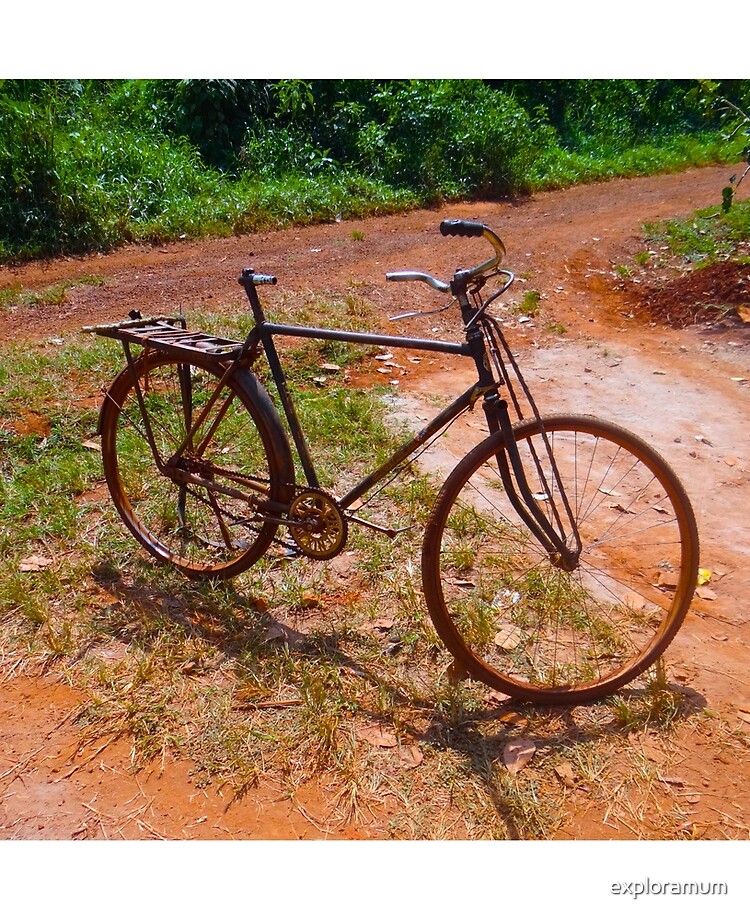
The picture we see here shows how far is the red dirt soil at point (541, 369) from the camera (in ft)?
7.64

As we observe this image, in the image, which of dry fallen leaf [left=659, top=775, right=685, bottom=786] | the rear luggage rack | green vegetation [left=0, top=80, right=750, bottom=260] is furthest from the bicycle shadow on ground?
green vegetation [left=0, top=80, right=750, bottom=260]

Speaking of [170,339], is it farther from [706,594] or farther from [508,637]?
[706,594]

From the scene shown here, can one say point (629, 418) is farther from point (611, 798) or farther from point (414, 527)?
point (611, 798)

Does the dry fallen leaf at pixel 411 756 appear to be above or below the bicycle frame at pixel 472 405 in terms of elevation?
below

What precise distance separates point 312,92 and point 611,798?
10.5 metres

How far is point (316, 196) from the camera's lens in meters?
9.12

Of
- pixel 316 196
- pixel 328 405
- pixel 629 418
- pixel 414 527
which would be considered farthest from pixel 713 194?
pixel 414 527

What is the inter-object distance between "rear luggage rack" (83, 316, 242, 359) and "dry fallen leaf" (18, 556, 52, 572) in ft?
3.35

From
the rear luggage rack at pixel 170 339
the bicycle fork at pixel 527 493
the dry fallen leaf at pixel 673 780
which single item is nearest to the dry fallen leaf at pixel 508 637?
the bicycle fork at pixel 527 493

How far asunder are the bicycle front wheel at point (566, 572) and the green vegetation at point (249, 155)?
4.35 m

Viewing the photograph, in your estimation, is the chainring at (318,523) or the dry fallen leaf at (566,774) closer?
the dry fallen leaf at (566,774)

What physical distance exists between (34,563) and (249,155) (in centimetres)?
744

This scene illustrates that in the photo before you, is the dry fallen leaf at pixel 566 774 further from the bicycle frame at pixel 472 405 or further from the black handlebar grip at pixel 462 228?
the black handlebar grip at pixel 462 228

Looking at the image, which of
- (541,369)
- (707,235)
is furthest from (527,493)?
(707,235)
